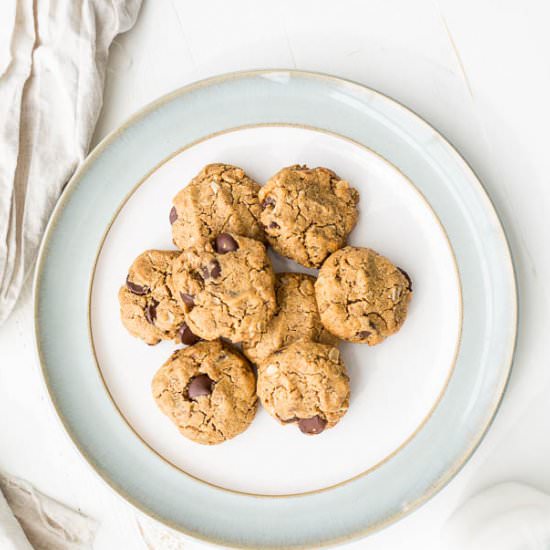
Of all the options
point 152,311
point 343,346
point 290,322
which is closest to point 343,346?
point 343,346

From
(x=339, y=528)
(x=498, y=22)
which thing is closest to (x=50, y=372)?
(x=339, y=528)

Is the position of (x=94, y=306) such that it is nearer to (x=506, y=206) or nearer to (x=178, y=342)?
(x=178, y=342)

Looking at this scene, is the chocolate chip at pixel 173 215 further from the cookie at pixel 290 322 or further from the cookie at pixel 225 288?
the cookie at pixel 290 322

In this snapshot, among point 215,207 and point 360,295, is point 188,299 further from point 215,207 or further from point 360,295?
point 360,295

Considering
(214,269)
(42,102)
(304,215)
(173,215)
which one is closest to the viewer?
(214,269)

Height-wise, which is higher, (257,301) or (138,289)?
(257,301)
